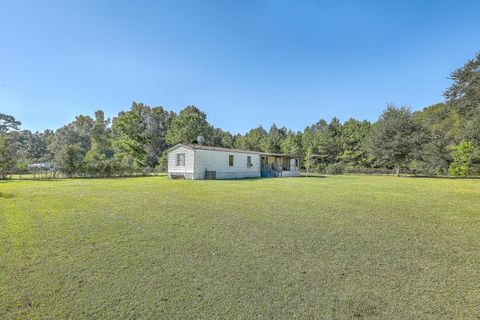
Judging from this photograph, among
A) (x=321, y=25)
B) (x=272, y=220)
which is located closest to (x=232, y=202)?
(x=272, y=220)

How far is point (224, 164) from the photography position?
20.5 m

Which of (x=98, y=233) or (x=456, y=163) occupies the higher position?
(x=456, y=163)

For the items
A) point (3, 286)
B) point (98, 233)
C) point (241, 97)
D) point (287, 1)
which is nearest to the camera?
point (3, 286)

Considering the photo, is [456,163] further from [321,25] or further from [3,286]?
[3,286]

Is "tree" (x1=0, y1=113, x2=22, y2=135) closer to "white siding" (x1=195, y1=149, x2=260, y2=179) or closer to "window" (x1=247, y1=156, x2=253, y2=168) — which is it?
"white siding" (x1=195, y1=149, x2=260, y2=179)

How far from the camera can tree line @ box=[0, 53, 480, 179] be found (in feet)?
65.9

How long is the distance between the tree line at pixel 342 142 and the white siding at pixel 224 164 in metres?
9.78

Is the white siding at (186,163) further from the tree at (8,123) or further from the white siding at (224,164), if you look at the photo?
the tree at (8,123)

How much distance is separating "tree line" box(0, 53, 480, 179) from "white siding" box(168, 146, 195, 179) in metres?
6.58

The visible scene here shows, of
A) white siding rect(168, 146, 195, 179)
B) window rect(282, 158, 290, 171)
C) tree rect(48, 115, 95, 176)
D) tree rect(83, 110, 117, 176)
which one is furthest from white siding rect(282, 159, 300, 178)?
tree rect(48, 115, 95, 176)

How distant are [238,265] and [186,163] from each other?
53.6 ft

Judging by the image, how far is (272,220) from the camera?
237 inches

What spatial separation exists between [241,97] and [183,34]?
11.1m

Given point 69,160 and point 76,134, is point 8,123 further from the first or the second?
point 69,160
